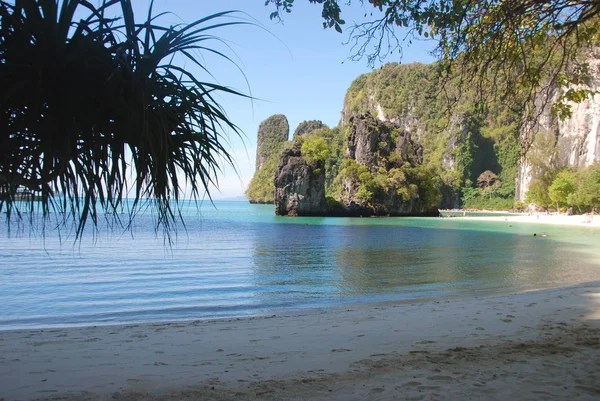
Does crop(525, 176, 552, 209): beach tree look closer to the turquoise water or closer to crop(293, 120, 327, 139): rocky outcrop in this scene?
the turquoise water

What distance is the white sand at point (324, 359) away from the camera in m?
3.55

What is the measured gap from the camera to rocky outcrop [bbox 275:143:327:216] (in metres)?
69.1

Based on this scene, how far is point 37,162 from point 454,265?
17119mm

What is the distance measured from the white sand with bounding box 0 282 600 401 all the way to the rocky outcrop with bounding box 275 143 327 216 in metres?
61.7

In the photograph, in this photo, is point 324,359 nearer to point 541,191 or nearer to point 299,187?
point 299,187

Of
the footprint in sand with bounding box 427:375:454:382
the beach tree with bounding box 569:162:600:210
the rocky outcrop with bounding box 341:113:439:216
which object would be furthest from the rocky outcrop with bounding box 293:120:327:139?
the footprint in sand with bounding box 427:375:454:382

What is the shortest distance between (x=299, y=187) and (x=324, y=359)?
2542 inches

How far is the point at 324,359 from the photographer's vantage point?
183 inches

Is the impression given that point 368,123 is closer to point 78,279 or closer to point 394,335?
point 78,279

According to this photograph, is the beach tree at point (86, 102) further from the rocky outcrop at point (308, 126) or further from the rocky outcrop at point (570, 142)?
the rocky outcrop at point (308, 126)

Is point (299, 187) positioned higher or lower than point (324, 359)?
higher

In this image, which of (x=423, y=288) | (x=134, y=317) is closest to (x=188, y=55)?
(x=134, y=317)

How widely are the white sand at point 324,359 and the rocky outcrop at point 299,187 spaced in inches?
2429

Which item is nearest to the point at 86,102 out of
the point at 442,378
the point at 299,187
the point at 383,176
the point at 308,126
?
the point at 442,378
